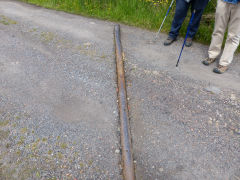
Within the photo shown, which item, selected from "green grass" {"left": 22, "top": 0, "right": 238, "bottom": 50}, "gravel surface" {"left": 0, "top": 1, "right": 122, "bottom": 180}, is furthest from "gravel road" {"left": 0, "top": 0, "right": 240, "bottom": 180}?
"green grass" {"left": 22, "top": 0, "right": 238, "bottom": 50}

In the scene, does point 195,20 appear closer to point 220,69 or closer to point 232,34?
point 232,34

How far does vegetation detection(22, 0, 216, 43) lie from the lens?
5.18m

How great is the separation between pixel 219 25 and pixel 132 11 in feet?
8.37

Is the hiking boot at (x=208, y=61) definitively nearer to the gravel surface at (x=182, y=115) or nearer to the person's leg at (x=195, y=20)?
the gravel surface at (x=182, y=115)

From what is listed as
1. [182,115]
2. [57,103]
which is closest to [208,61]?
[182,115]

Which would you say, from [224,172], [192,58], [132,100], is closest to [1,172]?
[132,100]

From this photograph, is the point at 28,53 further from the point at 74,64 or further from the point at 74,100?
the point at 74,100

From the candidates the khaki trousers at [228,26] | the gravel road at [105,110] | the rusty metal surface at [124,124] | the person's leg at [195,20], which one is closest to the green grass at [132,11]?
the person's leg at [195,20]

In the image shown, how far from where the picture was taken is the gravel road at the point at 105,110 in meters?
2.30

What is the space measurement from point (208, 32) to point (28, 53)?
4.09m

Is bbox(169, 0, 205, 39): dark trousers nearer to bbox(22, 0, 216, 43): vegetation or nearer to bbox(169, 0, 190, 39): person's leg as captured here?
bbox(169, 0, 190, 39): person's leg

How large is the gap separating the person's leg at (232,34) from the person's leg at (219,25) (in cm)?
9

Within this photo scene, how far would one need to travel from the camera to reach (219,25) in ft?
12.2

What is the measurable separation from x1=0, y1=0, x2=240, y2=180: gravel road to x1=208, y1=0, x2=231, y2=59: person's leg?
12.1 inches
